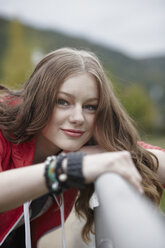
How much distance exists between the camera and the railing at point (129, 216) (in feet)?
4.39

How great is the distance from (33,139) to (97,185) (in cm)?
101

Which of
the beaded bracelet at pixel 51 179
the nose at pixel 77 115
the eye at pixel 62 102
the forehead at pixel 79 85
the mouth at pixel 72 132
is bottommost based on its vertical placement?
the beaded bracelet at pixel 51 179

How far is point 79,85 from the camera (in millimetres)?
2246

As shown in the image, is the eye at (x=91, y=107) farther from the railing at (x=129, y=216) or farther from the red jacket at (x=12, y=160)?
the railing at (x=129, y=216)

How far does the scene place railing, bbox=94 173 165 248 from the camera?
1.34 meters

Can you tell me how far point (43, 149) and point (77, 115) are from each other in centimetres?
57

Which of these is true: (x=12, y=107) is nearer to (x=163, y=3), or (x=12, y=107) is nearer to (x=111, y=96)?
(x=111, y=96)

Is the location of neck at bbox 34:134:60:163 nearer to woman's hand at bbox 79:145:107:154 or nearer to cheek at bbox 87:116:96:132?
woman's hand at bbox 79:145:107:154

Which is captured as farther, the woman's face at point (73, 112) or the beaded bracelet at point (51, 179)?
the woman's face at point (73, 112)

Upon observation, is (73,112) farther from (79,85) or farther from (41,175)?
(41,175)

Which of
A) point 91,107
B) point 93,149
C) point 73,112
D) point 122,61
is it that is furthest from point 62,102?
point 122,61

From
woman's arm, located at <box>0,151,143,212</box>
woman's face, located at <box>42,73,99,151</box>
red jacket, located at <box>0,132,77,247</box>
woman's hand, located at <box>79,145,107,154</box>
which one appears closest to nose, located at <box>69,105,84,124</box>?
woman's face, located at <box>42,73,99,151</box>

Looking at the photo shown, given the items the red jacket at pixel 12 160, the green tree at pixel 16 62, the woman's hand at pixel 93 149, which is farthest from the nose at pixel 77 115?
the green tree at pixel 16 62

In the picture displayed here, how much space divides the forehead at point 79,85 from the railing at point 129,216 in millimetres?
904
